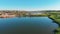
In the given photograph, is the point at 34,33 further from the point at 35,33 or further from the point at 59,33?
the point at 59,33

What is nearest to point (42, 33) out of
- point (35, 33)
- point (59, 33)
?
point (35, 33)

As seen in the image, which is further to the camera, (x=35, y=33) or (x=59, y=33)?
(x=35, y=33)

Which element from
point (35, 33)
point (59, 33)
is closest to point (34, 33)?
point (35, 33)

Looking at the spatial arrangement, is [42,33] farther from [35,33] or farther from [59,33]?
[59,33]

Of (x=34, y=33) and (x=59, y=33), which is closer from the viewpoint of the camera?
(x=59, y=33)

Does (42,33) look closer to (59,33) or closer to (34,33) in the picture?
(34,33)

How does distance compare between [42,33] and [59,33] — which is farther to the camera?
[42,33]
